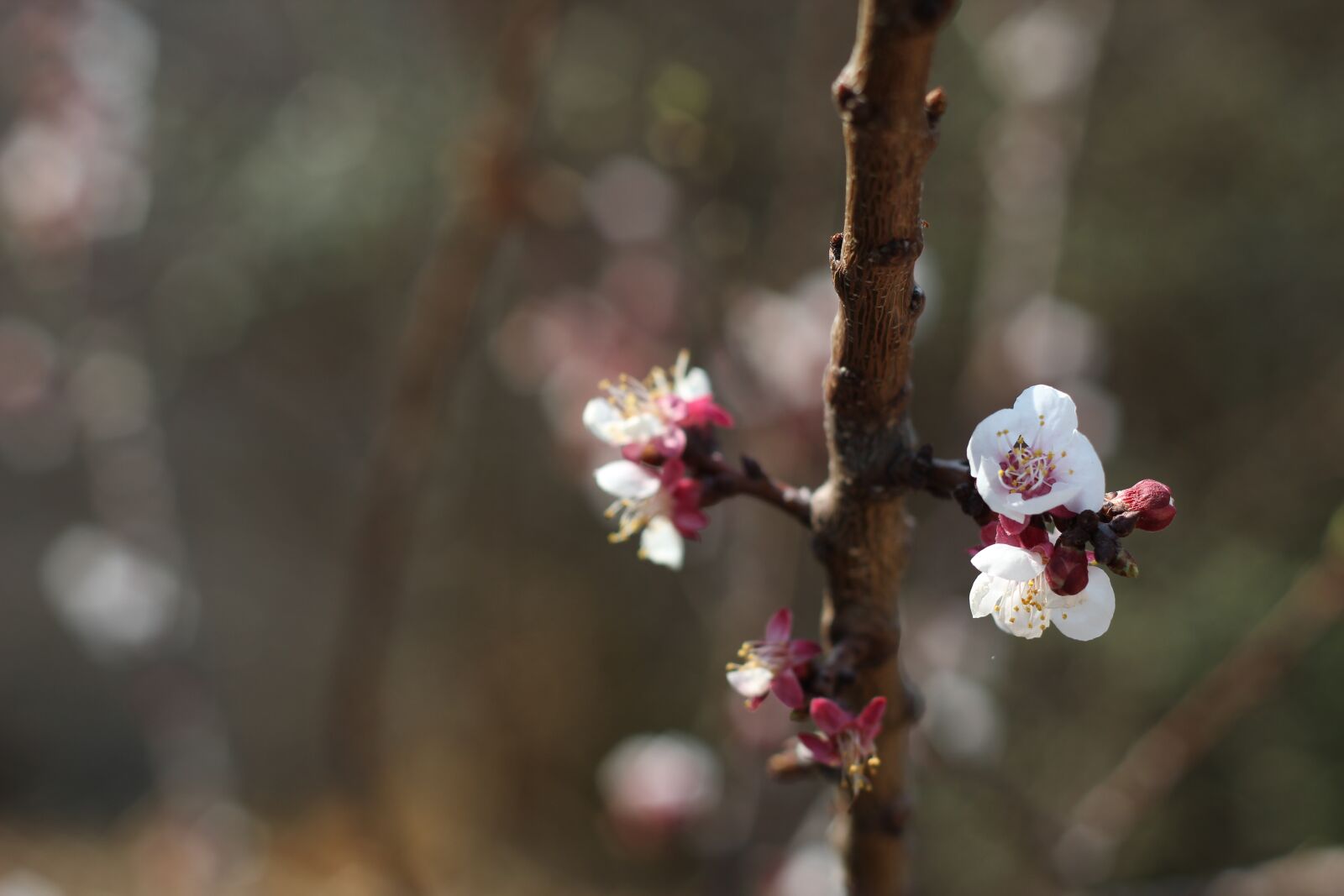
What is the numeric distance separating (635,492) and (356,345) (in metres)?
2.46

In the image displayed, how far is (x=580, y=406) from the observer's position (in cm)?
139

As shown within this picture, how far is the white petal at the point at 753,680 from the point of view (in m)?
0.43

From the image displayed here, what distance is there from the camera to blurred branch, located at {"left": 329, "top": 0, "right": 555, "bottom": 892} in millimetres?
1008

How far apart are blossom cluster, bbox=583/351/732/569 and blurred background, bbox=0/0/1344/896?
0.41 metres

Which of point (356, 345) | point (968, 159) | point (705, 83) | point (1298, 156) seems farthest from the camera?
point (356, 345)

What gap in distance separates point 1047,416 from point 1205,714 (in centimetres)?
70

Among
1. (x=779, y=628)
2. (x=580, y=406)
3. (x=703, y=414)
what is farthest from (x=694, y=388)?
(x=580, y=406)

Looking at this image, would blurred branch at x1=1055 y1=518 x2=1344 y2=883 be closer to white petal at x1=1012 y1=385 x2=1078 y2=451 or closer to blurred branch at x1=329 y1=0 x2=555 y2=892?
white petal at x1=1012 y1=385 x2=1078 y2=451

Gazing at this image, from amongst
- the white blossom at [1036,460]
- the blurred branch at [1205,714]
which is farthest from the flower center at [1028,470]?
the blurred branch at [1205,714]

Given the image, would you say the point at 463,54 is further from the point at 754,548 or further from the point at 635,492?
the point at 635,492

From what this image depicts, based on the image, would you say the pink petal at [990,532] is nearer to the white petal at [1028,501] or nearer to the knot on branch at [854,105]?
the white petal at [1028,501]

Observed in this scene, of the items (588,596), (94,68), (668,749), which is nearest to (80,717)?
(588,596)

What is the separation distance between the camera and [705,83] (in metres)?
0.80

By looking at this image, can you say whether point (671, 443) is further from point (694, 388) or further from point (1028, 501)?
point (1028, 501)
